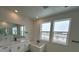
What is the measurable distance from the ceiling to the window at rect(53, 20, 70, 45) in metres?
0.12

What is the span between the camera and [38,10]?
696mm

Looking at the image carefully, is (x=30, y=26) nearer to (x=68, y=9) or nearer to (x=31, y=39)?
(x=31, y=39)

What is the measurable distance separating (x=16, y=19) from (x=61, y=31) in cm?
50

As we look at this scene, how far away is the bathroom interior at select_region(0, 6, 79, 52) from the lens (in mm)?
659

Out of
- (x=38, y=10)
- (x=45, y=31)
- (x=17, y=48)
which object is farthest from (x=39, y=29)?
(x=17, y=48)

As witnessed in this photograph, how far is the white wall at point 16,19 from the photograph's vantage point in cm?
66

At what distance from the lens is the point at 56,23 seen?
717mm

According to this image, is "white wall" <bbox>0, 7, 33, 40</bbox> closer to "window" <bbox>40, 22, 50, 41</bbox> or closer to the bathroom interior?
the bathroom interior

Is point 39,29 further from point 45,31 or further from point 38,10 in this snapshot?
point 38,10

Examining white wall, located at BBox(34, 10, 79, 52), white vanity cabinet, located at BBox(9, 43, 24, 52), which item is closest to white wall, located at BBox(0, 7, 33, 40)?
white vanity cabinet, located at BBox(9, 43, 24, 52)

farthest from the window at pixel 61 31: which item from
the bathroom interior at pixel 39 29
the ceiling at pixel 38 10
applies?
the ceiling at pixel 38 10

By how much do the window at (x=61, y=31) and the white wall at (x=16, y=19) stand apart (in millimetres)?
282
